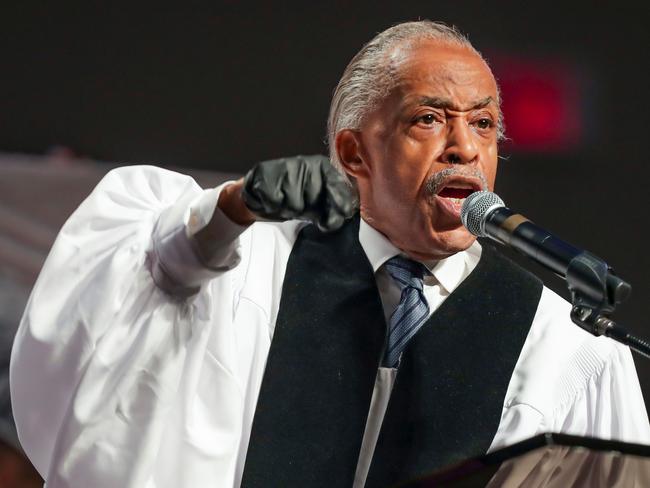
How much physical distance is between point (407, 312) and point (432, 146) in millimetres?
320

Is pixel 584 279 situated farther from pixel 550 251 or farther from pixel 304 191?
pixel 304 191

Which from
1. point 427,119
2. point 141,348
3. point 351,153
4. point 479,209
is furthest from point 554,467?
point 351,153

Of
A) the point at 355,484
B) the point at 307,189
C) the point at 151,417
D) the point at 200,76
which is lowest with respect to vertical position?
the point at 355,484

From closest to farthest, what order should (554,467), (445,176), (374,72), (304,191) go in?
(554,467), (304,191), (445,176), (374,72)

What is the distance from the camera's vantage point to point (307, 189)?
6.26 ft

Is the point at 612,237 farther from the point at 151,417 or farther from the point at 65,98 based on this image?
the point at 151,417

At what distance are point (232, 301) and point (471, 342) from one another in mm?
487

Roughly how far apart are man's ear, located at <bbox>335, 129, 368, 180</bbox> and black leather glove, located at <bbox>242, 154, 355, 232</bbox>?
2.53 feet

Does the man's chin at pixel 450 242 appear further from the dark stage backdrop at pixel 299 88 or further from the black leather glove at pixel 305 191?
the dark stage backdrop at pixel 299 88

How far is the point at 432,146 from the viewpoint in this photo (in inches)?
101

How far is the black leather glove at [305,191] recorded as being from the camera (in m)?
1.90

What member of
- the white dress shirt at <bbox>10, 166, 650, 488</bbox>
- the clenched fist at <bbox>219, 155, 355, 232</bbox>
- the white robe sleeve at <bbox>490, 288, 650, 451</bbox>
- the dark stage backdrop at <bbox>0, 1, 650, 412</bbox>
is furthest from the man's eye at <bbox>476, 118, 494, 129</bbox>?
the dark stage backdrop at <bbox>0, 1, 650, 412</bbox>

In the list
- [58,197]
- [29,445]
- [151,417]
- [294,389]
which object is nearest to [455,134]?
[294,389]

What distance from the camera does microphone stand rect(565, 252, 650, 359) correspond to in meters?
1.69
